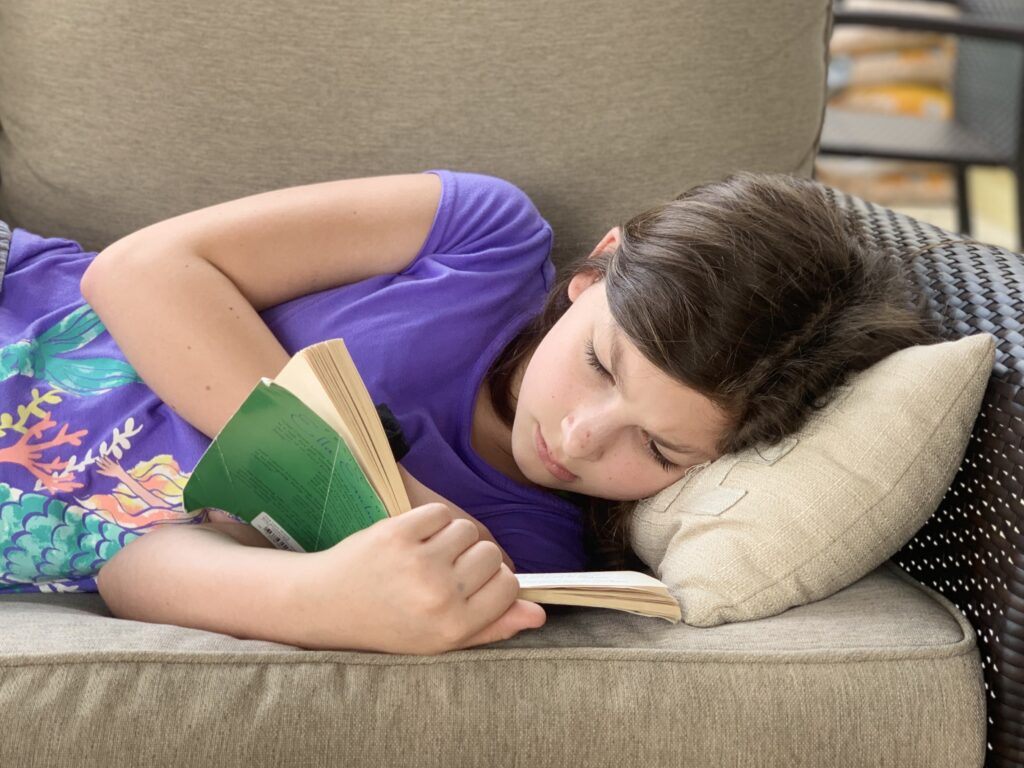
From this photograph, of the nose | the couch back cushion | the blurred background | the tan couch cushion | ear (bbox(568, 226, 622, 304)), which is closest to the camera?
the tan couch cushion

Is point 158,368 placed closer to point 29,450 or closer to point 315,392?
point 29,450

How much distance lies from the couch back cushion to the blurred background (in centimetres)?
134

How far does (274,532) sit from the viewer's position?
3.59 feet

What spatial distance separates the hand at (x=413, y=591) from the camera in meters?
0.95

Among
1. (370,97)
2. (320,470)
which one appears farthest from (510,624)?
(370,97)

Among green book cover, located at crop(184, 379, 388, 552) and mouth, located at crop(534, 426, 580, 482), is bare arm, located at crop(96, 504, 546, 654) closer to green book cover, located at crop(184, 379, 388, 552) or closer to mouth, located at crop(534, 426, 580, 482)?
green book cover, located at crop(184, 379, 388, 552)

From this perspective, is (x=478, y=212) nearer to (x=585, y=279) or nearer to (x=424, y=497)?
(x=585, y=279)

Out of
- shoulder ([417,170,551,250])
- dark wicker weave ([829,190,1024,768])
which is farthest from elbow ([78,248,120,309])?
dark wicker weave ([829,190,1024,768])

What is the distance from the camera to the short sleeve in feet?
4.33

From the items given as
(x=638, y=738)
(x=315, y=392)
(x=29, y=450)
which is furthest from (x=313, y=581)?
(x=29, y=450)

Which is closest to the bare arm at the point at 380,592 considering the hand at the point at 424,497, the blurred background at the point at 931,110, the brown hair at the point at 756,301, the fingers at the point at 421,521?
the fingers at the point at 421,521

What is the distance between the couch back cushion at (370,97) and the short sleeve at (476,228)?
0.54 ft

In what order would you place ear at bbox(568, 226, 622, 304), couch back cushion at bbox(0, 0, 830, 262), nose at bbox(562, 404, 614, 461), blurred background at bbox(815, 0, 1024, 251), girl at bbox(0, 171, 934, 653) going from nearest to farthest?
girl at bbox(0, 171, 934, 653) < nose at bbox(562, 404, 614, 461) < ear at bbox(568, 226, 622, 304) < couch back cushion at bbox(0, 0, 830, 262) < blurred background at bbox(815, 0, 1024, 251)

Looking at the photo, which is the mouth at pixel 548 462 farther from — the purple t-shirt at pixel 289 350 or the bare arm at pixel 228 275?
the bare arm at pixel 228 275
